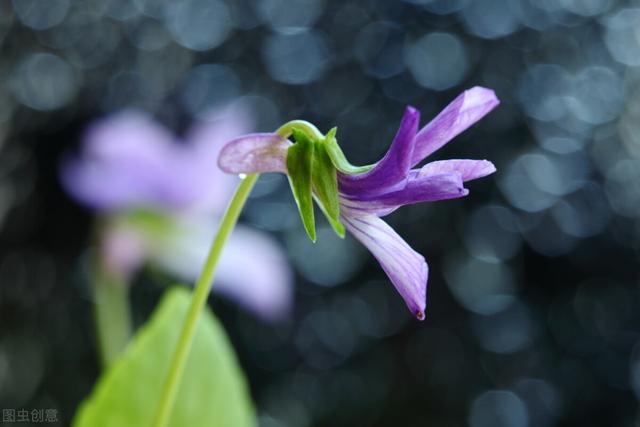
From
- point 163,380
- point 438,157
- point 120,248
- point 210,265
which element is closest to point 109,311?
point 120,248

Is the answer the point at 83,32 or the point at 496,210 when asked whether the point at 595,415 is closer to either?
the point at 496,210

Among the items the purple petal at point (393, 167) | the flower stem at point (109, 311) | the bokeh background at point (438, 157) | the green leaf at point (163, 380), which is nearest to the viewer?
the purple petal at point (393, 167)

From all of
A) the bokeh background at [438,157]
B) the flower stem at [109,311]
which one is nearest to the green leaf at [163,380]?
the flower stem at [109,311]

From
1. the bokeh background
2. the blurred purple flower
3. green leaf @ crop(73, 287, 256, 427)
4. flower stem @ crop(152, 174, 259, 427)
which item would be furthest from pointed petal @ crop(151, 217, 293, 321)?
the bokeh background

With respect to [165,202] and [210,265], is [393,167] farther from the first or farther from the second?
[165,202]

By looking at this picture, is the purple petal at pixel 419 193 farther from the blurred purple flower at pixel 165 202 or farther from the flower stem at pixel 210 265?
the blurred purple flower at pixel 165 202

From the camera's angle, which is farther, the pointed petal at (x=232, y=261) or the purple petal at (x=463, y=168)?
the pointed petal at (x=232, y=261)

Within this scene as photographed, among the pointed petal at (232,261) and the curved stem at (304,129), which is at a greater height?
the curved stem at (304,129)
